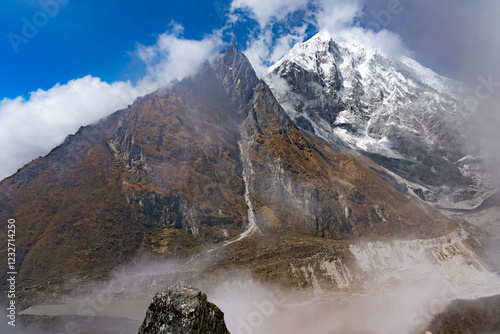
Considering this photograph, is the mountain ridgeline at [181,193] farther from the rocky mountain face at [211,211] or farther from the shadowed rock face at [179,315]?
the shadowed rock face at [179,315]

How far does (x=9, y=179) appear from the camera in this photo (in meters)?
96.2

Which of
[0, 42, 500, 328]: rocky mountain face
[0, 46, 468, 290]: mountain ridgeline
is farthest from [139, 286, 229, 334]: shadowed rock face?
[0, 46, 468, 290]: mountain ridgeline

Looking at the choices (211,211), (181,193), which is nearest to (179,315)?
(211,211)

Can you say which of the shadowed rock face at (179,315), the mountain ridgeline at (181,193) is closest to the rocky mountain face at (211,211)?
the mountain ridgeline at (181,193)

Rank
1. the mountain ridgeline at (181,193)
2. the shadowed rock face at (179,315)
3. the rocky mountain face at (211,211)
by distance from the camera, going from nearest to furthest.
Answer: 1. the shadowed rock face at (179,315)
2. the rocky mountain face at (211,211)
3. the mountain ridgeline at (181,193)

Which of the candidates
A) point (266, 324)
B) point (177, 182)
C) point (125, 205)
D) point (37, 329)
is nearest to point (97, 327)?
point (37, 329)

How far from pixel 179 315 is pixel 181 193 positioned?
3625 inches

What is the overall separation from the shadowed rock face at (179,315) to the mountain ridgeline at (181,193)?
72.7 meters

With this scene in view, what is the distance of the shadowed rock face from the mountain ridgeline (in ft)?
238

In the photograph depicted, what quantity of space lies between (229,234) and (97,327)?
49.3 metres

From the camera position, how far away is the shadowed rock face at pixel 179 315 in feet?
41.5

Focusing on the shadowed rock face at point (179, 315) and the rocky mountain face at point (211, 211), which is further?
the rocky mountain face at point (211, 211)

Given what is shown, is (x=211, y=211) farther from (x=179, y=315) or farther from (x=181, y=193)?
(x=179, y=315)

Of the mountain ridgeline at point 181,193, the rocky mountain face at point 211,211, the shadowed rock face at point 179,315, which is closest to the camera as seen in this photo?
the shadowed rock face at point 179,315
